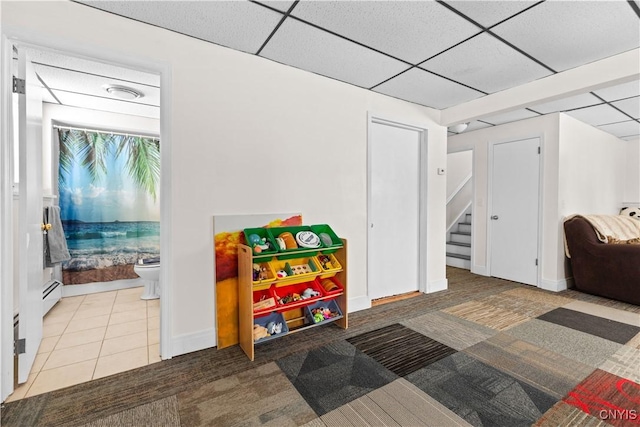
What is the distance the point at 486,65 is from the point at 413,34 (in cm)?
92

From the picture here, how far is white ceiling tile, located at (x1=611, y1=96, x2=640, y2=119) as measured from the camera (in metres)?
3.42

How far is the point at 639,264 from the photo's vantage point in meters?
3.27

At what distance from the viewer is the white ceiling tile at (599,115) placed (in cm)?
372

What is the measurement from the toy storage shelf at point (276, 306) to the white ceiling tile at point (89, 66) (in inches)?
68.0

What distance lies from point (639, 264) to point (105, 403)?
198 inches

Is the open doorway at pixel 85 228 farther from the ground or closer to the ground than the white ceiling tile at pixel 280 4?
closer to the ground

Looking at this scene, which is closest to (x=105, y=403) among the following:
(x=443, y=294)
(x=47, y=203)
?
(x=47, y=203)

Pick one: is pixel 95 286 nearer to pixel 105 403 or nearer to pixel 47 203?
pixel 47 203

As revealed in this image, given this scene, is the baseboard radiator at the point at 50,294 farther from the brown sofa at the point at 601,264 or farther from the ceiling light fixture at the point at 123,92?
the brown sofa at the point at 601,264

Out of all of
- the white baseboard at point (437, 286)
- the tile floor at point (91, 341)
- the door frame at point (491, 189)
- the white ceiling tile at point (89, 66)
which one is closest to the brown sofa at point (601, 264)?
the door frame at point (491, 189)

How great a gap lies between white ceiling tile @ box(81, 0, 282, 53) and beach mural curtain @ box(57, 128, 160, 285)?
2.46 metres

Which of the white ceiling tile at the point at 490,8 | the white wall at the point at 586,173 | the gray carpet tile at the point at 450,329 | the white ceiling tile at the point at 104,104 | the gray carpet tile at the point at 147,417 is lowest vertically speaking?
the gray carpet tile at the point at 147,417

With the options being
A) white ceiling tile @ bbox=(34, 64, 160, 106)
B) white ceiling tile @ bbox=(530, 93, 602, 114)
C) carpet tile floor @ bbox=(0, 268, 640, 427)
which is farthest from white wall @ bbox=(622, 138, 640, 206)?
white ceiling tile @ bbox=(34, 64, 160, 106)

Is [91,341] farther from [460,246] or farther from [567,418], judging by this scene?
[460,246]
